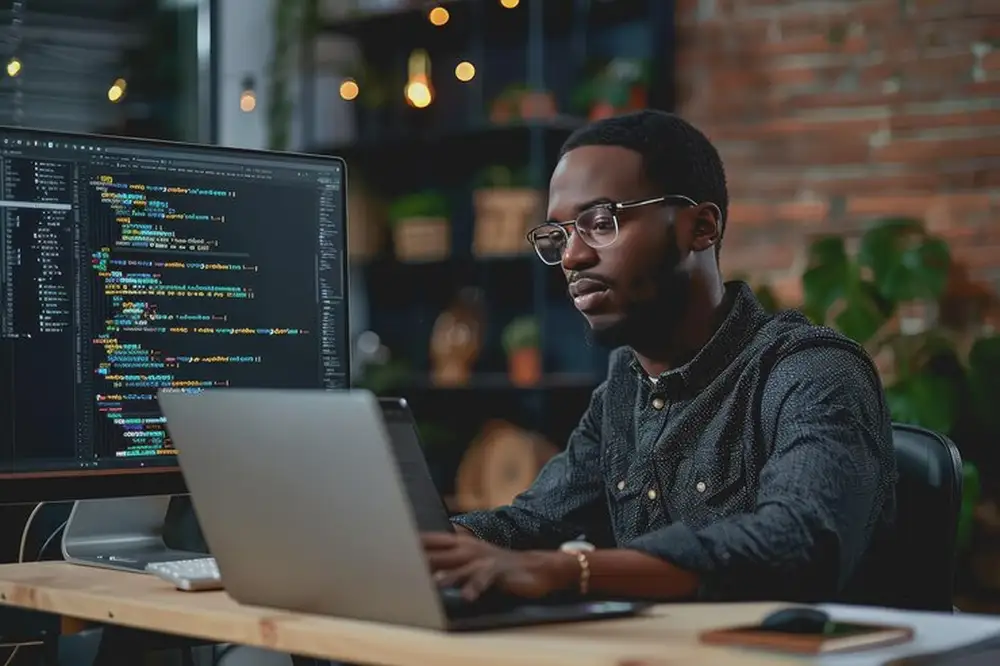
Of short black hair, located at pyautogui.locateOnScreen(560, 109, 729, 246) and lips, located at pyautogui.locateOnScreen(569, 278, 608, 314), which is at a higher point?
short black hair, located at pyautogui.locateOnScreen(560, 109, 729, 246)

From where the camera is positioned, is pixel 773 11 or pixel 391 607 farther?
pixel 773 11

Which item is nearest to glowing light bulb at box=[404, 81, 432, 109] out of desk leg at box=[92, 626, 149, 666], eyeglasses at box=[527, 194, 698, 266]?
eyeglasses at box=[527, 194, 698, 266]

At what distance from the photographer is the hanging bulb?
5.09m

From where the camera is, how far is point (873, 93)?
4.44 metres

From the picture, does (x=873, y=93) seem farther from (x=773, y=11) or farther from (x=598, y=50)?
(x=598, y=50)

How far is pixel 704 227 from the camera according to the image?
79.4 inches

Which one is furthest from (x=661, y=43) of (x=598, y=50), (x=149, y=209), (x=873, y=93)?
(x=149, y=209)

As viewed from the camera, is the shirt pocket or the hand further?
the shirt pocket

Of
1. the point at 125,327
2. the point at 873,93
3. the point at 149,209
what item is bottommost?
the point at 125,327

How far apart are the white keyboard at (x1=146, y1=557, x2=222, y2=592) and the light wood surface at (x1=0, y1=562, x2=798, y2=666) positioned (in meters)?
0.01

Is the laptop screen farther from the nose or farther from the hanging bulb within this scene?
the hanging bulb

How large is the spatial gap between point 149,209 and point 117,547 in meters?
0.44

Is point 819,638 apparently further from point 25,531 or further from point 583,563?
point 25,531

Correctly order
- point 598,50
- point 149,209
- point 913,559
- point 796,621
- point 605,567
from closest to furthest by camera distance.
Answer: point 796,621
point 605,567
point 913,559
point 149,209
point 598,50
